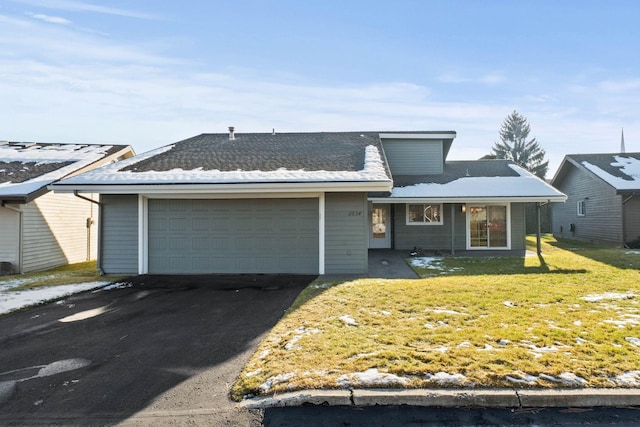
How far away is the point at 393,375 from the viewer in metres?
3.39

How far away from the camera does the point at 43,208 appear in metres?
12.1

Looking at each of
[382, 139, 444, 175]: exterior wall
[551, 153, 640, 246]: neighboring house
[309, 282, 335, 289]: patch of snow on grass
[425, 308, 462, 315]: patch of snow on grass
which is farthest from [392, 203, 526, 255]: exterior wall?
[425, 308, 462, 315]: patch of snow on grass

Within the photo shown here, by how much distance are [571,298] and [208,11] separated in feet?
36.0

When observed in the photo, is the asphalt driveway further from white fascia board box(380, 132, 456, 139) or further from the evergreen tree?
the evergreen tree

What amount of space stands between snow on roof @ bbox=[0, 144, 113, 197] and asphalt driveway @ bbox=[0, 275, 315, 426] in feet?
20.1

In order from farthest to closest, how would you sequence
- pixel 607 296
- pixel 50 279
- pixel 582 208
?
pixel 582 208 < pixel 50 279 < pixel 607 296

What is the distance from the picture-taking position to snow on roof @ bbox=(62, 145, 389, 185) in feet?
29.8

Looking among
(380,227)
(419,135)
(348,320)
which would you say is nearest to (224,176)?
(348,320)

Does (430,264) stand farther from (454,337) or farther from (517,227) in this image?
(454,337)

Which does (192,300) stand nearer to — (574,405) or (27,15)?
(574,405)

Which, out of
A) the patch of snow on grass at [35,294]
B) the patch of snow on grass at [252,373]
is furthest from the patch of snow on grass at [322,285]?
the patch of snow on grass at [35,294]

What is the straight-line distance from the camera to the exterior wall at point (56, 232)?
11.5 metres

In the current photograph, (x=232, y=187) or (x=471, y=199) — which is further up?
(x=232, y=187)

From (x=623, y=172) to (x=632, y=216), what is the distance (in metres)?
2.96
